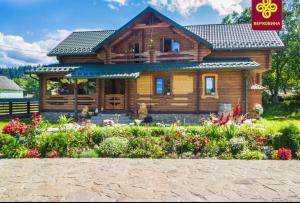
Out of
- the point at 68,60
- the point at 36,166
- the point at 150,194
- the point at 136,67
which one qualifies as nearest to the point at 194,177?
Result: the point at 150,194

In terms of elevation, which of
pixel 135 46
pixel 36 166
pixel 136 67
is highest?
pixel 135 46

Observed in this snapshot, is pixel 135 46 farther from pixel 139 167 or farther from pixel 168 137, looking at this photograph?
pixel 139 167

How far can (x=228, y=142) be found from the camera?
976 cm

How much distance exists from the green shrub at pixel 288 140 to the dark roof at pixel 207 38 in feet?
35.2

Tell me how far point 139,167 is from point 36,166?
272 centimetres

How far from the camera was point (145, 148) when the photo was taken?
958cm

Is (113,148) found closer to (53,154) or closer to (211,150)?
(53,154)

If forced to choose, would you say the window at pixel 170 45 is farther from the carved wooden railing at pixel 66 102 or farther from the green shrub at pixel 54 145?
the green shrub at pixel 54 145

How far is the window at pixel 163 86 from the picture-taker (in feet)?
65.5

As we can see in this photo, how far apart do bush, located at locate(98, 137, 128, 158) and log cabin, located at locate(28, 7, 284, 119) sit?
908 centimetres

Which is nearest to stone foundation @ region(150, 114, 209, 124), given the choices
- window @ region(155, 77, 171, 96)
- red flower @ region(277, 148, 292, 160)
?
window @ region(155, 77, 171, 96)

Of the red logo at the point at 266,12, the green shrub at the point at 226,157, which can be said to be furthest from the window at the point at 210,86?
the green shrub at the point at 226,157

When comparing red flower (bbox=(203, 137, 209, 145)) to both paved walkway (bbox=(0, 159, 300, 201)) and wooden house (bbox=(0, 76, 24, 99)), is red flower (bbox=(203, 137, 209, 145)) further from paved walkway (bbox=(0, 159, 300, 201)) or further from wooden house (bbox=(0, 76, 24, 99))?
wooden house (bbox=(0, 76, 24, 99))

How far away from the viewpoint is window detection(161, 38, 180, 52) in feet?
69.7
